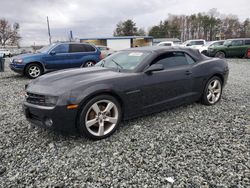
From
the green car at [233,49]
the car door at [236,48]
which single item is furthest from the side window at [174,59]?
the car door at [236,48]

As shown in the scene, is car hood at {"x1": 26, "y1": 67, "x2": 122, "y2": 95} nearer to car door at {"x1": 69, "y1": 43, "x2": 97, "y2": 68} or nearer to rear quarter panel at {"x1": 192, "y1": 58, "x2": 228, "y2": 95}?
rear quarter panel at {"x1": 192, "y1": 58, "x2": 228, "y2": 95}

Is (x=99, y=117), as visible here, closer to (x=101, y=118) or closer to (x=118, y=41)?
(x=101, y=118)

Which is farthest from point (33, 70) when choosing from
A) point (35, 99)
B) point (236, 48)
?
point (236, 48)

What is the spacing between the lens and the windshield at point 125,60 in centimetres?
360

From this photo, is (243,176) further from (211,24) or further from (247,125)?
(211,24)

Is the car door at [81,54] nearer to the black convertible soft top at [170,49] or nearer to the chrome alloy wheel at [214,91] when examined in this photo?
the black convertible soft top at [170,49]

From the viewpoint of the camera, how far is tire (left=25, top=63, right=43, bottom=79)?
8.22 meters

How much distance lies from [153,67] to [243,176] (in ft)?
6.52

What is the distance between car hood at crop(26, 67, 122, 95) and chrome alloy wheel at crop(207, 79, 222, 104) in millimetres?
2333

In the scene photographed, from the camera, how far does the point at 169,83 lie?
3.71 m

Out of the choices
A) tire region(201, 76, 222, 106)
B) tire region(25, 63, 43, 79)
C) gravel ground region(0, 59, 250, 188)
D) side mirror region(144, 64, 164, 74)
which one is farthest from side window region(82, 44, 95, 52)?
side mirror region(144, 64, 164, 74)

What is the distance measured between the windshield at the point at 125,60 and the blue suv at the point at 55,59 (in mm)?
5007

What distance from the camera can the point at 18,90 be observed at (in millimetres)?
6531

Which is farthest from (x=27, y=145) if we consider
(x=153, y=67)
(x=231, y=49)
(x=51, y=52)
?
(x=231, y=49)
